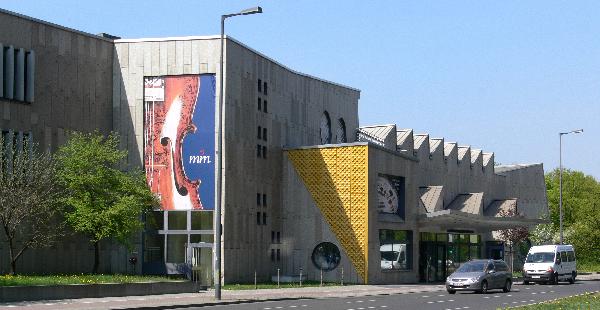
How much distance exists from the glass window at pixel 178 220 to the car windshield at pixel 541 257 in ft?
74.3

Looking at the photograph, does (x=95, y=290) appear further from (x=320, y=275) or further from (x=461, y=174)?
(x=461, y=174)

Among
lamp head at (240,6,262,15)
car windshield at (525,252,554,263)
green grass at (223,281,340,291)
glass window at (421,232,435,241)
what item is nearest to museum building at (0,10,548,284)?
glass window at (421,232,435,241)

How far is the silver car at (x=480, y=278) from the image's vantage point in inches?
1773

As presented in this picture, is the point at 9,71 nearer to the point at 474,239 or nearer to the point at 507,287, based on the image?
the point at 507,287

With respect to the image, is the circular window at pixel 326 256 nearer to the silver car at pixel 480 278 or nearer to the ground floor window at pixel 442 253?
the ground floor window at pixel 442 253

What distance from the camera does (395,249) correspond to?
59812 millimetres

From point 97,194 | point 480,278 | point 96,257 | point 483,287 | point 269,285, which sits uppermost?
point 97,194

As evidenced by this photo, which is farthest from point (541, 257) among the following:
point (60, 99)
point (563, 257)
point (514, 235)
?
point (60, 99)

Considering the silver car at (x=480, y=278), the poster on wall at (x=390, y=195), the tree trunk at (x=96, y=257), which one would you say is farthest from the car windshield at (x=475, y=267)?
the tree trunk at (x=96, y=257)

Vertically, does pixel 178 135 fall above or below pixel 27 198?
above

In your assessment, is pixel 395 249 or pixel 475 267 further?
pixel 395 249

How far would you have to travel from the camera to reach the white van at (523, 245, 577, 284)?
59.4 meters

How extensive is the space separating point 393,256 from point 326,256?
447 centimetres

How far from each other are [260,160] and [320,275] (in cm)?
790
